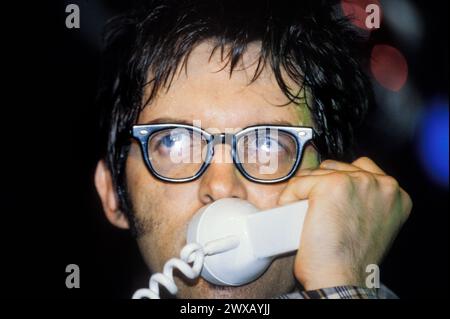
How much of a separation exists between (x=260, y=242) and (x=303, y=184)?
158 millimetres

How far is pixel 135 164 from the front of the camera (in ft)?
4.14

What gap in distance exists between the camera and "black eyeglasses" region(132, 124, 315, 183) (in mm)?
1123

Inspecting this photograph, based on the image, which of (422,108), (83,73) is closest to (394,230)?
(422,108)

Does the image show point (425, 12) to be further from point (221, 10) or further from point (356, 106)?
point (221, 10)

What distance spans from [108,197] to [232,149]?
0.49 m

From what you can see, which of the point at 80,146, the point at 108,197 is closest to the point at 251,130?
the point at 108,197

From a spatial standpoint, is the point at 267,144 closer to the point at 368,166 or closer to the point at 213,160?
the point at 213,160

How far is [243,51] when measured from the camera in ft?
3.93

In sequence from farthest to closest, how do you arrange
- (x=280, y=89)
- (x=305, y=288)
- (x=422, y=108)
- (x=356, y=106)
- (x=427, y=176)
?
(x=427, y=176), (x=422, y=108), (x=356, y=106), (x=280, y=89), (x=305, y=288)

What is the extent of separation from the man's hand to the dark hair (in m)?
0.26

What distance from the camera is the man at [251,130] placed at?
100 centimetres

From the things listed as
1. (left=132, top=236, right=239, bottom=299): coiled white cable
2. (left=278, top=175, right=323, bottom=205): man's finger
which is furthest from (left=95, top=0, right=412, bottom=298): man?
(left=132, top=236, right=239, bottom=299): coiled white cable

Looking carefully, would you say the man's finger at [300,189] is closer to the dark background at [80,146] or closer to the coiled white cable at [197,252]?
the coiled white cable at [197,252]

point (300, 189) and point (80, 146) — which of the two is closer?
point (300, 189)
